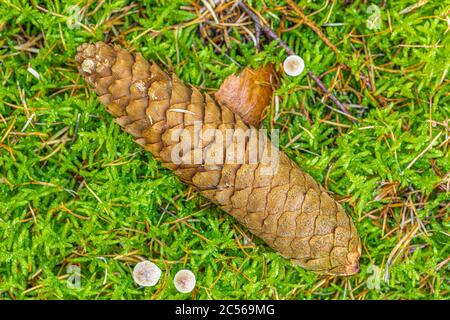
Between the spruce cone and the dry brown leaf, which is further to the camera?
the dry brown leaf

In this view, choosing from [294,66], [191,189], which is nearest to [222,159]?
[191,189]

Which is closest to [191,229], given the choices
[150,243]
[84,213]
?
[150,243]

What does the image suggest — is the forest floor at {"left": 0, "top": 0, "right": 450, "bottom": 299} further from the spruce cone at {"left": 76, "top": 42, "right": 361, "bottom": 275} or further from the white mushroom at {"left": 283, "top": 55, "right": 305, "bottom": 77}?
the spruce cone at {"left": 76, "top": 42, "right": 361, "bottom": 275}

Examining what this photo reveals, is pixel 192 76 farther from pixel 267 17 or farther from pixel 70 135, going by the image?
pixel 70 135

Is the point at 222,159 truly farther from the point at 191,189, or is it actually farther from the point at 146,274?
the point at 146,274

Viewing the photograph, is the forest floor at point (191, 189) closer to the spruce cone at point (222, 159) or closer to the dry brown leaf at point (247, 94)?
the dry brown leaf at point (247, 94)

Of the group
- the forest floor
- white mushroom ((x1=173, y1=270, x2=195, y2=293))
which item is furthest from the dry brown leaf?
white mushroom ((x1=173, y1=270, x2=195, y2=293))
